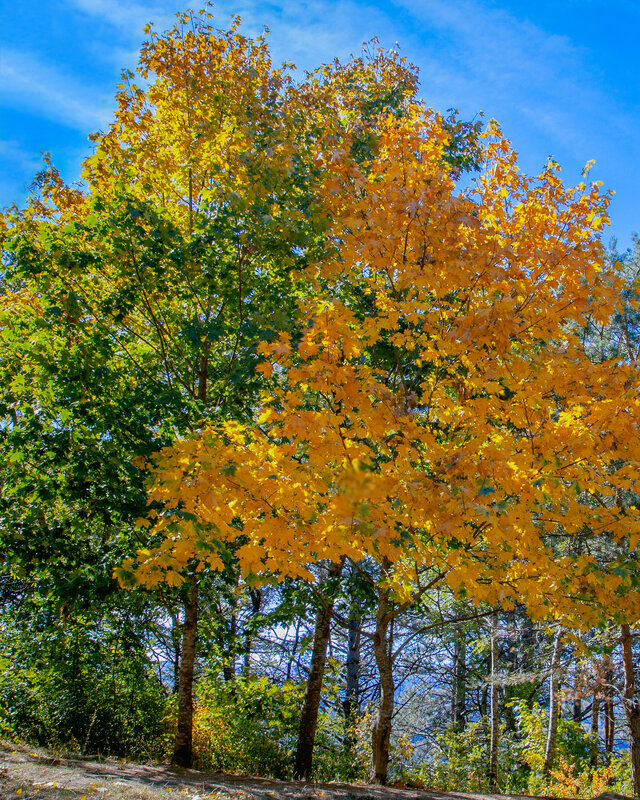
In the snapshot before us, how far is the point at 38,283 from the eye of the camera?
18.2ft

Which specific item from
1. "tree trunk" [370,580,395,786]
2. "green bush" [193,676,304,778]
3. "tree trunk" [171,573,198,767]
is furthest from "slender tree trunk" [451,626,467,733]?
"tree trunk" [171,573,198,767]

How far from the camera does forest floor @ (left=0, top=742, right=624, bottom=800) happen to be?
3.64 m

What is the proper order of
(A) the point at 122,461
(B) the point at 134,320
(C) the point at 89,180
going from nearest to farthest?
(A) the point at 122,461
(C) the point at 89,180
(B) the point at 134,320

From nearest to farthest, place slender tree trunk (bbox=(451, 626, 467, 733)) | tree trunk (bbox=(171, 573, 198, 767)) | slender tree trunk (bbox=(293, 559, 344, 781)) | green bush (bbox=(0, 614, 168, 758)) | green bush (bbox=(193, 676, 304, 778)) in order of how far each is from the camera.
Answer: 1. tree trunk (bbox=(171, 573, 198, 767))
2. slender tree trunk (bbox=(293, 559, 344, 781))
3. green bush (bbox=(0, 614, 168, 758))
4. green bush (bbox=(193, 676, 304, 778))
5. slender tree trunk (bbox=(451, 626, 467, 733))

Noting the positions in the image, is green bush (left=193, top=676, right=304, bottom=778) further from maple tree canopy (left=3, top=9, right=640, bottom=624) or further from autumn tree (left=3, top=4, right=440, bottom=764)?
maple tree canopy (left=3, top=9, right=640, bottom=624)

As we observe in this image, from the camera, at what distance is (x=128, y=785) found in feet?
13.5

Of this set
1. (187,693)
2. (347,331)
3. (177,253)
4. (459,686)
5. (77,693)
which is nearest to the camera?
(347,331)

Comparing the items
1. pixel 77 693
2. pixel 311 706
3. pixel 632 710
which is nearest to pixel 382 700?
pixel 311 706

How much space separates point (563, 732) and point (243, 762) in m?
9.39

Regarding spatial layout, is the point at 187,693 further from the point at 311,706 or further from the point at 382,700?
the point at 382,700

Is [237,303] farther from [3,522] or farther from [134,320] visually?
[3,522]

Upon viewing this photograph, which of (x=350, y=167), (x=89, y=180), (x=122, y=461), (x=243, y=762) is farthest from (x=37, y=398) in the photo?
(x=243, y=762)

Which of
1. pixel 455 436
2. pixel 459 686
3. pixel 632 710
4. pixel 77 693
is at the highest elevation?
pixel 455 436

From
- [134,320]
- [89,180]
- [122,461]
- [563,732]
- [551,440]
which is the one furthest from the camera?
[563,732]
